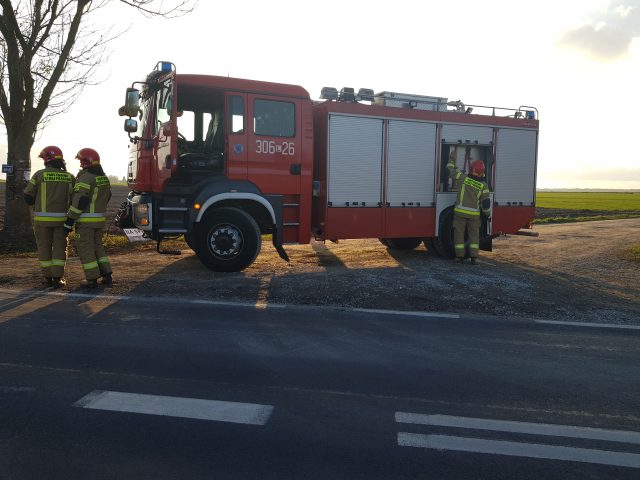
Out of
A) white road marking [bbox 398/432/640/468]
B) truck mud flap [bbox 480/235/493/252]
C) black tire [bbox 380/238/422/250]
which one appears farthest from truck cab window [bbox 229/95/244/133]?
white road marking [bbox 398/432/640/468]

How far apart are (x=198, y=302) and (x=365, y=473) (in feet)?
14.7

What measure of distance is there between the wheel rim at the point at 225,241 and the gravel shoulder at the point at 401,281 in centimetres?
34

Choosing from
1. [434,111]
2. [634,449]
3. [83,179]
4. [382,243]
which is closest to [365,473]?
[634,449]

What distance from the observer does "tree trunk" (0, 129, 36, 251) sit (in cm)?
1256

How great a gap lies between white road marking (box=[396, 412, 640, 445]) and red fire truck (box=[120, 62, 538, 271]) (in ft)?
18.8

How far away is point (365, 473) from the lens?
2.99 m

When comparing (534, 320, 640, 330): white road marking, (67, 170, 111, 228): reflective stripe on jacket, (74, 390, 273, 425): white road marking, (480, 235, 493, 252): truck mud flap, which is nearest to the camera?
(74, 390, 273, 425): white road marking

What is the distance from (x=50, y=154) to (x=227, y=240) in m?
2.75

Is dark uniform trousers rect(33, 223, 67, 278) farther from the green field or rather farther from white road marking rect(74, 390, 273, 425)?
the green field

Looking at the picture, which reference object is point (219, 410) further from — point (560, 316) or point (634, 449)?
point (560, 316)

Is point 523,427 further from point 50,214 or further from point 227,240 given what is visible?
point 50,214

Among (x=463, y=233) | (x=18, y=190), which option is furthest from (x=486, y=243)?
(x=18, y=190)

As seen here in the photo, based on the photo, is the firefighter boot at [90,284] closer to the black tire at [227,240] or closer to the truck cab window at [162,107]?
the black tire at [227,240]

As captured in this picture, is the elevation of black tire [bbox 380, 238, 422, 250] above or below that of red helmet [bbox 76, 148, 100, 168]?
below
